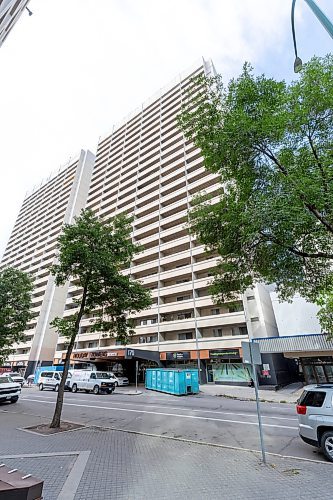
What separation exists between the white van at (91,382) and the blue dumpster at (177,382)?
14.3 ft

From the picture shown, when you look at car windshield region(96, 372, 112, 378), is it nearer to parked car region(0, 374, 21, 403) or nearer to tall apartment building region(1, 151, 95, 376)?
parked car region(0, 374, 21, 403)

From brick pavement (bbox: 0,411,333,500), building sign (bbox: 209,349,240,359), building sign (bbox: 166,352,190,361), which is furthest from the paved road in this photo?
building sign (bbox: 166,352,190,361)

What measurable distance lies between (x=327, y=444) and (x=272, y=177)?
7.93 metres

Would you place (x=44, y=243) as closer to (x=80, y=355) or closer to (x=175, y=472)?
(x=80, y=355)

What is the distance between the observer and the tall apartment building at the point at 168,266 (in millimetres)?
29562

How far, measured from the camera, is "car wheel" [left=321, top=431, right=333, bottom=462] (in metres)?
6.31

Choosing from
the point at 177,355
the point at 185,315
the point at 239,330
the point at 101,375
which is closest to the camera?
the point at 101,375

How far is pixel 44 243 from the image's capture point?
63.3 meters

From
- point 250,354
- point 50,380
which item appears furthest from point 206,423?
point 50,380

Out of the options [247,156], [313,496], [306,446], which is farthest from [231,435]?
[247,156]

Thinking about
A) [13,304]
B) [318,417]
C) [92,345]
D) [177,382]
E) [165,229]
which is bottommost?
[318,417]

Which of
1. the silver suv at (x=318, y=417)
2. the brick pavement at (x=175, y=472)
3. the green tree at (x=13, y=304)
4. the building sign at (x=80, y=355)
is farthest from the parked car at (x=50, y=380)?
the silver suv at (x=318, y=417)

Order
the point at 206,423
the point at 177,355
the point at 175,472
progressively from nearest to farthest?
the point at 175,472 < the point at 206,423 < the point at 177,355

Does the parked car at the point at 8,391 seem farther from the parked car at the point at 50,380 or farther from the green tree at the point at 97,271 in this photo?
the parked car at the point at 50,380
